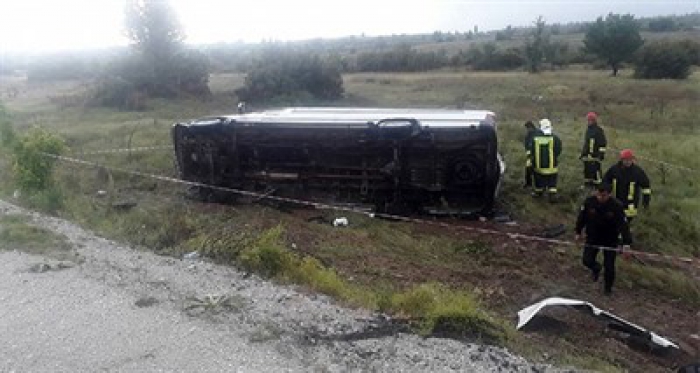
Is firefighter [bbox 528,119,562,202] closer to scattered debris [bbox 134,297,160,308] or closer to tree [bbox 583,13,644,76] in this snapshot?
scattered debris [bbox 134,297,160,308]

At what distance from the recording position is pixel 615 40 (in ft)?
145

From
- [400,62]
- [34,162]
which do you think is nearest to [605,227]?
[34,162]

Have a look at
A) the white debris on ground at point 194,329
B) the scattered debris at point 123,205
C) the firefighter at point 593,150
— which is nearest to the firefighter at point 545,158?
the firefighter at point 593,150

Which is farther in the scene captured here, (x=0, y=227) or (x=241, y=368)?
(x=0, y=227)

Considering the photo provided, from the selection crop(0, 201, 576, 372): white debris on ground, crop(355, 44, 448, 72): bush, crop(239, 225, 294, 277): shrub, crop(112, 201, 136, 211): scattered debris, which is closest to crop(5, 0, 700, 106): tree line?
crop(355, 44, 448, 72): bush

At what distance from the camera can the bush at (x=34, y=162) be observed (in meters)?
11.7

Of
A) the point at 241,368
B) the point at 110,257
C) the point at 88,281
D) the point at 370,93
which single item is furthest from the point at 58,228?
the point at 370,93

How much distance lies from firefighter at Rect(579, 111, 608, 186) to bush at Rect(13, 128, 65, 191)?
9.55m

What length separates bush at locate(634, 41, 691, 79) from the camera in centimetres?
3775

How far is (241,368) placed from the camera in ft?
18.5

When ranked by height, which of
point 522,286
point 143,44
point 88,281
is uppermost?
point 143,44

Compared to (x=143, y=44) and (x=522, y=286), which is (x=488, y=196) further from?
(x=143, y=44)

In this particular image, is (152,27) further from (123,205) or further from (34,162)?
(123,205)

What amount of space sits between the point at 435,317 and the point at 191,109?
24.1m
